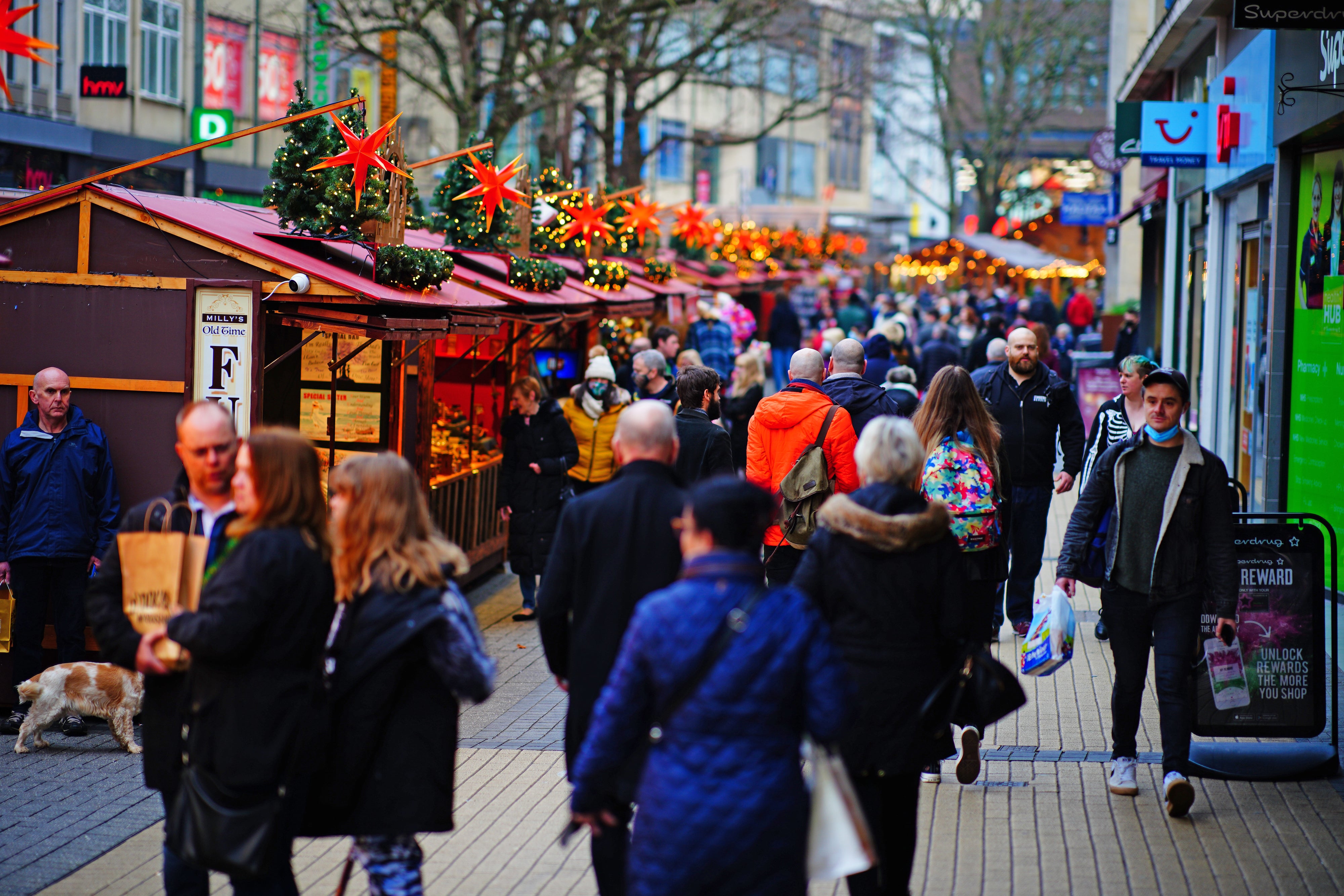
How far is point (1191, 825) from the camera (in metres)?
5.96

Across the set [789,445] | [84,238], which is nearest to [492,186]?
[84,238]

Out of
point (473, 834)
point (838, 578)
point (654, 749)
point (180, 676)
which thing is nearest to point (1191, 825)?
point (838, 578)

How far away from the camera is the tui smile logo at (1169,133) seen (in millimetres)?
13617

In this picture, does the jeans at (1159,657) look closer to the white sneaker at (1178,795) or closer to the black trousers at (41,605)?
the white sneaker at (1178,795)

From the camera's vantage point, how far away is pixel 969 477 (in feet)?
21.7

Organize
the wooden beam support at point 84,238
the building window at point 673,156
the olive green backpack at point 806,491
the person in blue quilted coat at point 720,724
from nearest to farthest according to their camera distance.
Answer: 1. the person in blue quilted coat at point 720,724
2. the olive green backpack at point 806,491
3. the wooden beam support at point 84,238
4. the building window at point 673,156

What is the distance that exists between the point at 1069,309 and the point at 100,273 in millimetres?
24258

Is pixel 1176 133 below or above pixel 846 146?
below

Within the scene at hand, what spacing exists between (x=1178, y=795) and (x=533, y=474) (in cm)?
526

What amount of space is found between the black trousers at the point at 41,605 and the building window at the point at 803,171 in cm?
6201

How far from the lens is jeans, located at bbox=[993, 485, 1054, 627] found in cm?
877

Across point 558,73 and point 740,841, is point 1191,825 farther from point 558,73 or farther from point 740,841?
point 558,73

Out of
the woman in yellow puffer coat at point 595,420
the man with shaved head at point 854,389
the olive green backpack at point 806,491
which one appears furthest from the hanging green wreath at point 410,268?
the olive green backpack at point 806,491

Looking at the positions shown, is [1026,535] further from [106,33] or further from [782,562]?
[106,33]
